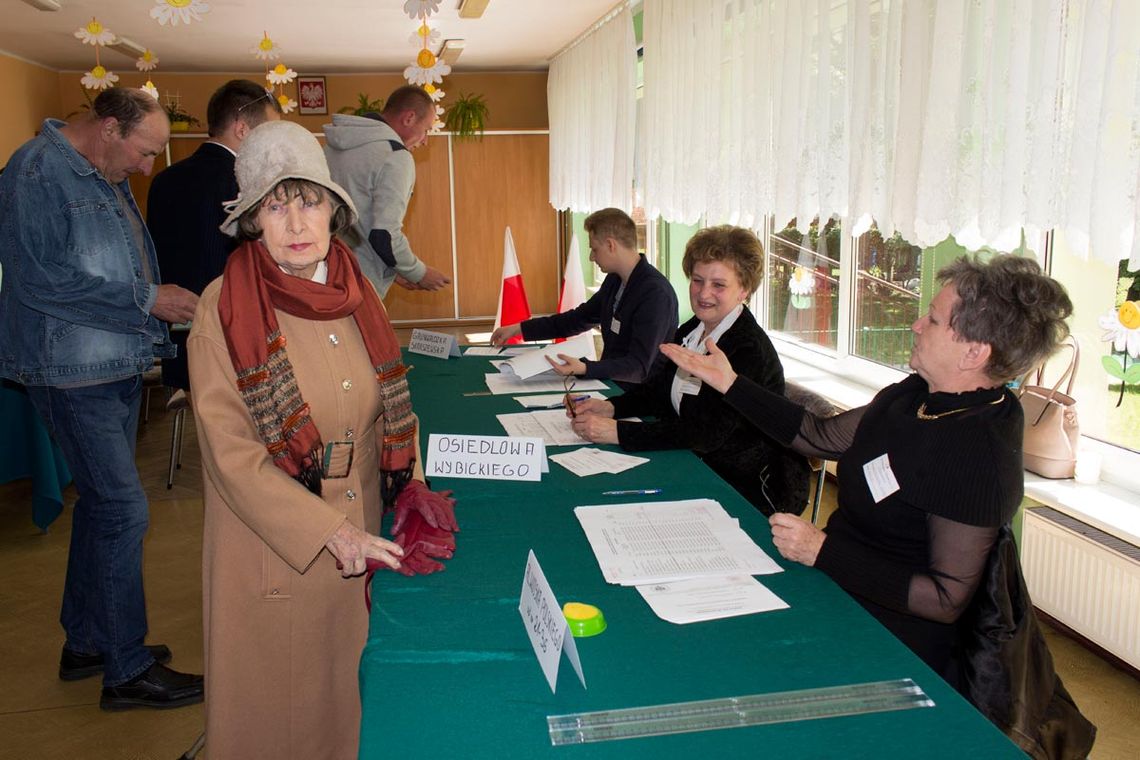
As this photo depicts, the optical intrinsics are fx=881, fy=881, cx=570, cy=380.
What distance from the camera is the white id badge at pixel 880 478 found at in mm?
1588

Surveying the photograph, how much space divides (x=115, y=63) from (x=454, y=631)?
9382 mm

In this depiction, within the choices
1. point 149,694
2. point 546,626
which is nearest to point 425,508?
point 546,626

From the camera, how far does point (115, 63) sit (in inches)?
347

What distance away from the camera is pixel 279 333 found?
5.08 ft

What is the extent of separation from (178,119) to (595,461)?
27.1ft

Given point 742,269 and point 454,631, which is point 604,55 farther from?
point 454,631

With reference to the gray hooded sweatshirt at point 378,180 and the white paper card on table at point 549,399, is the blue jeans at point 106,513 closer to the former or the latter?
the white paper card on table at point 549,399

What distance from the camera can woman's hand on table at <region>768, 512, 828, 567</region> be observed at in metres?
1.52

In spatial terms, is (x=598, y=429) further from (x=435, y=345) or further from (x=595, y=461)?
(x=435, y=345)

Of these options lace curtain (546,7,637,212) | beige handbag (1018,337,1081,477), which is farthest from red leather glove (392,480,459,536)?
lace curtain (546,7,637,212)

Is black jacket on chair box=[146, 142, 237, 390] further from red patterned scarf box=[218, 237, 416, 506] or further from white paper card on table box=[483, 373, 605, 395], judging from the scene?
red patterned scarf box=[218, 237, 416, 506]

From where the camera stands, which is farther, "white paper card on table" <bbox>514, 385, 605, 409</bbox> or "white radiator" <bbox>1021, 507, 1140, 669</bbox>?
"white paper card on table" <bbox>514, 385, 605, 409</bbox>

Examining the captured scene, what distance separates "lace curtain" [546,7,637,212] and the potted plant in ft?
12.2

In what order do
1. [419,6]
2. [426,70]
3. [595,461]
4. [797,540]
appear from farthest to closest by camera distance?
[426,70], [419,6], [595,461], [797,540]
